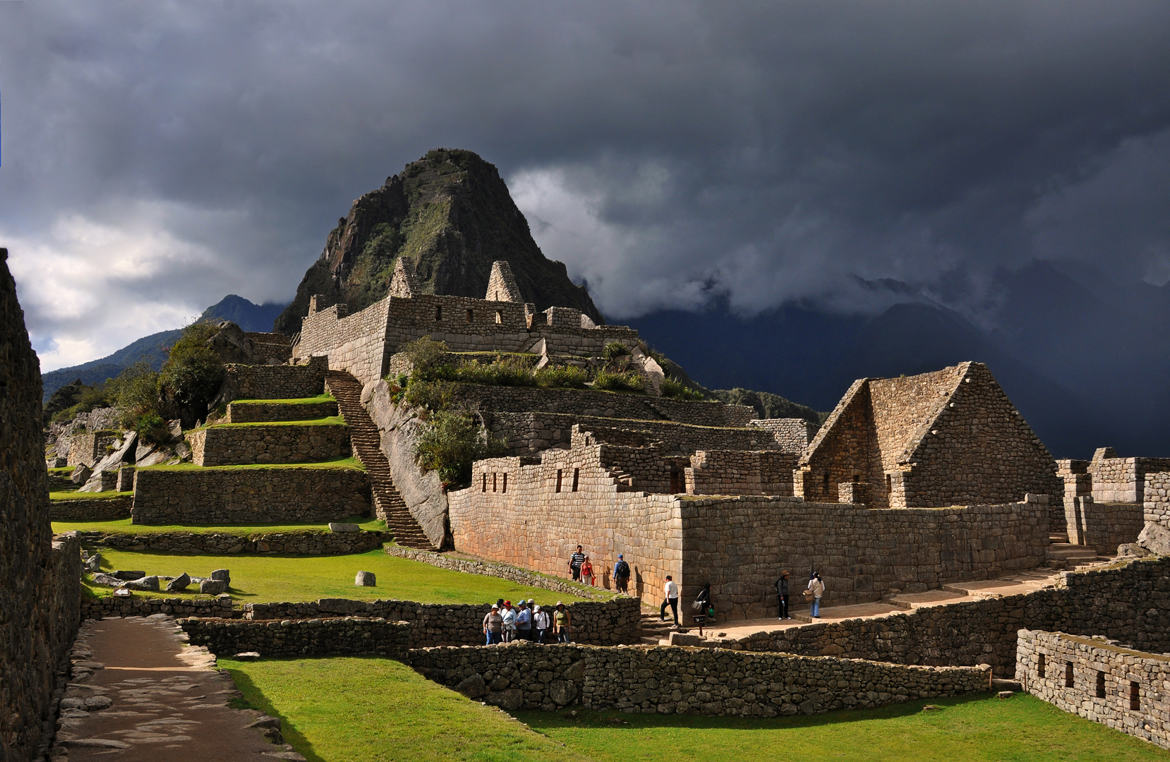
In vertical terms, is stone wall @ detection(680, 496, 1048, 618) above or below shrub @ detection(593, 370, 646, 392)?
below

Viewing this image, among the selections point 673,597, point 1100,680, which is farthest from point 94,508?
point 1100,680

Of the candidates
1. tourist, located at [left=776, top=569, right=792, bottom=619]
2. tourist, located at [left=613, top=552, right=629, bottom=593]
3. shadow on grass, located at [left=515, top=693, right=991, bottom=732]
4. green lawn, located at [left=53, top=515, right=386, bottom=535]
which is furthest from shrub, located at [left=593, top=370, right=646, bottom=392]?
shadow on grass, located at [left=515, top=693, right=991, bottom=732]

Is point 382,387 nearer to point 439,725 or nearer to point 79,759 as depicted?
point 439,725

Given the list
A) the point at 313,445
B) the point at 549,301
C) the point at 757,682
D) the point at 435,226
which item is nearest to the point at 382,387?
the point at 313,445

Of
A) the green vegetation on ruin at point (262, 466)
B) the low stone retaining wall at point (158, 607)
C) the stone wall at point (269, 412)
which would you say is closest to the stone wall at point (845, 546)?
the low stone retaining wall at point (158, 607)

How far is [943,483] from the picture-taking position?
23312 mm

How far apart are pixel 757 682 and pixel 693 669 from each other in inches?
43.6

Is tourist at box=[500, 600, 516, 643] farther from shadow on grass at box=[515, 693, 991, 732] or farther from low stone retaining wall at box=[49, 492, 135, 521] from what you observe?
low stone retaining wall at box=[49, 492, 135, 521]

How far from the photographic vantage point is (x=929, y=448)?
76.5ft

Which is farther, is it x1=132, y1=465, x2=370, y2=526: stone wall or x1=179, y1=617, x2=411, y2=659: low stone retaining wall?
x1=132, y1=465, x2=370, y2=526: stone wall

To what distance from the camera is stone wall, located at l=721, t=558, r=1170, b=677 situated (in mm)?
17141

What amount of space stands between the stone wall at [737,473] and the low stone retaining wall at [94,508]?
64.1ft

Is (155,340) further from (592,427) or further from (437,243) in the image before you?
(592,427)

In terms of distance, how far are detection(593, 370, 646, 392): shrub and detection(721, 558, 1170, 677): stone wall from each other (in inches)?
701
